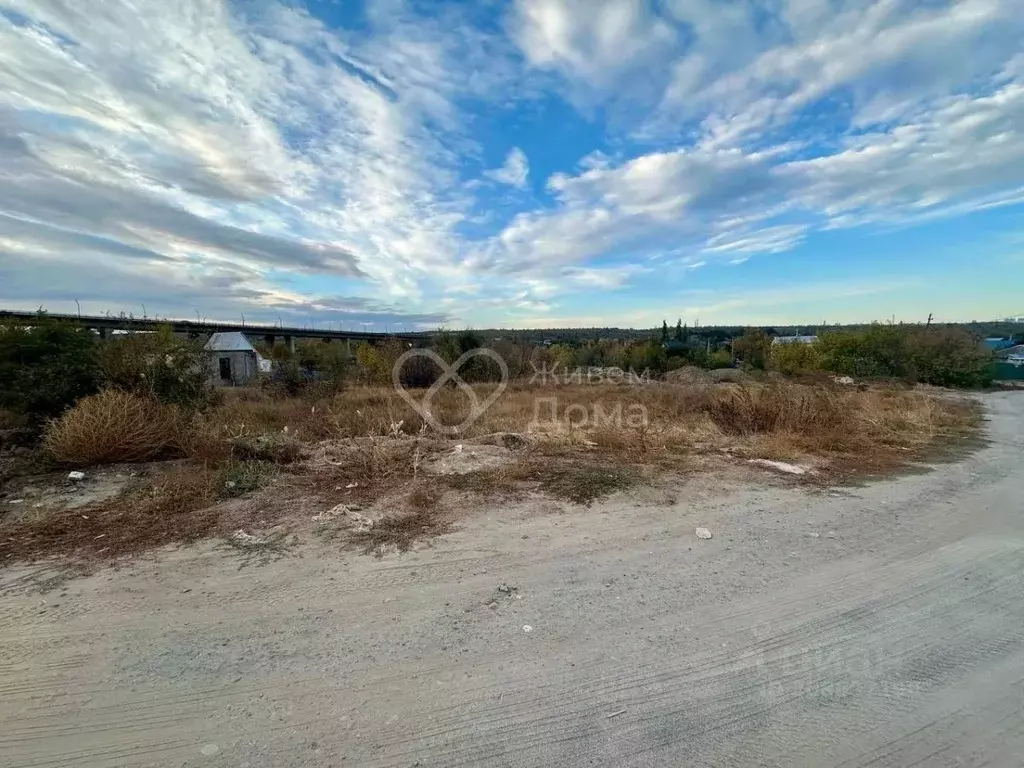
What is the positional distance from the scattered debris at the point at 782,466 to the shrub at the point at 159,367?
971cm

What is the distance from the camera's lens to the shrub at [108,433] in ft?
19.1

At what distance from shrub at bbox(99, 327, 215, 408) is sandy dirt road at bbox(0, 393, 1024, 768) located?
5.40 m

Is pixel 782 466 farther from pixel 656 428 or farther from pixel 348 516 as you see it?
pixel 348 516

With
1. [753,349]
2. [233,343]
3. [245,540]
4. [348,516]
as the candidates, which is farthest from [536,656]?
[233,343]

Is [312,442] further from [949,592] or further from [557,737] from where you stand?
[949,592]

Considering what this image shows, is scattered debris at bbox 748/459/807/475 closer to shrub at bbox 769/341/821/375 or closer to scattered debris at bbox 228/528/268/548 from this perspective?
scattered debris at bbox 228/528/268/548

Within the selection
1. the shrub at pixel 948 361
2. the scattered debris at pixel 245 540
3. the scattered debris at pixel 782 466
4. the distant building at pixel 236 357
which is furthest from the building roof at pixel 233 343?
the shrub at pixel 948 361

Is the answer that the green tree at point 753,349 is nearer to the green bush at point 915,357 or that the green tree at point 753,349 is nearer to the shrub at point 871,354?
the shrub at point 871,354

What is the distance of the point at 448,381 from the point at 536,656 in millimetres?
17377

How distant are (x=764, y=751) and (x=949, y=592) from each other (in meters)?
2.34

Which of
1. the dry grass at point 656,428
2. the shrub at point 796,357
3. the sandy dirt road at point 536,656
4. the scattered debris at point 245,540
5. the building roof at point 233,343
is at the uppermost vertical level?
the building roof at point 233,343

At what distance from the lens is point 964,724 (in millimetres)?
2004

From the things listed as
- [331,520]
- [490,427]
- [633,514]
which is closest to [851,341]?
[490,427]

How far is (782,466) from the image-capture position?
21.2 feet
